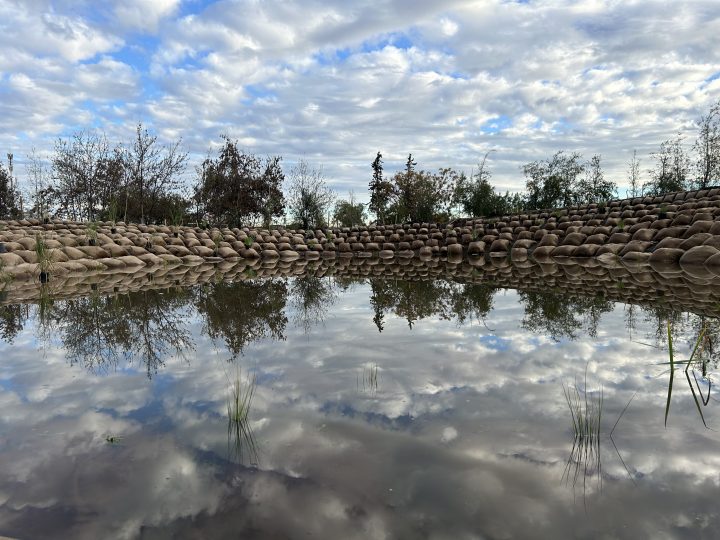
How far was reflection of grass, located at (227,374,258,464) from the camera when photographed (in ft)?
7.68

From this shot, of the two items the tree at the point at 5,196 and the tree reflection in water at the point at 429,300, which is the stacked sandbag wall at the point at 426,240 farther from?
the tree at the point at 5,196

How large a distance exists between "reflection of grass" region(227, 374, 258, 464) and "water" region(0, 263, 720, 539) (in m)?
0.01

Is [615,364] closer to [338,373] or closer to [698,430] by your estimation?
[698,430]

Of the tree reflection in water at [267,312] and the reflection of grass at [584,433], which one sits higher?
the tree reflection in water at [267,312]

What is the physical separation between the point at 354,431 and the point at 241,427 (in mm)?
570

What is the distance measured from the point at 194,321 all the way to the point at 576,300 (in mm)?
4772

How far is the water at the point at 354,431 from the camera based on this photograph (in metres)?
1.84

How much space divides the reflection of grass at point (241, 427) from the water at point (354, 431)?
0.04 feet

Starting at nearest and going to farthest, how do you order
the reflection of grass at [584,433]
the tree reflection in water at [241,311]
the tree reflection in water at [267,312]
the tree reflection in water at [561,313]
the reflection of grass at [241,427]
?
the reflection of grass at [584,433]
the reflection of grass at [241,427]
the tree reflection in water at [267,312]
the tree reflection in water at [241,311]
the tree reflection in water at [561,313]

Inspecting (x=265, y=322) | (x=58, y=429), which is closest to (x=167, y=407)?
(x=58, y=429)

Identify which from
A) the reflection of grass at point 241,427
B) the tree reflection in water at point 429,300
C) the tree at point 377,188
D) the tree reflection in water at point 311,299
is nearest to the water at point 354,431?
the reflection of grass at point 241,427

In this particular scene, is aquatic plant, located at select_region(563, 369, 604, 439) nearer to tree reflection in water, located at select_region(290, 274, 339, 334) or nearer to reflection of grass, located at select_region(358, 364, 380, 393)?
reflection of grass, located at select_region(358, 364, 380, 393)

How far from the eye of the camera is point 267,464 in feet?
7.30

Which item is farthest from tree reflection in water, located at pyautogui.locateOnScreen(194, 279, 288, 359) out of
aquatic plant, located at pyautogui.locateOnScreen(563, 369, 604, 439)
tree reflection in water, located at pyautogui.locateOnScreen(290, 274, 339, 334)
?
aquatic plant, located at pyautogui.locateOnScreen(563, 369, 604, 439)
